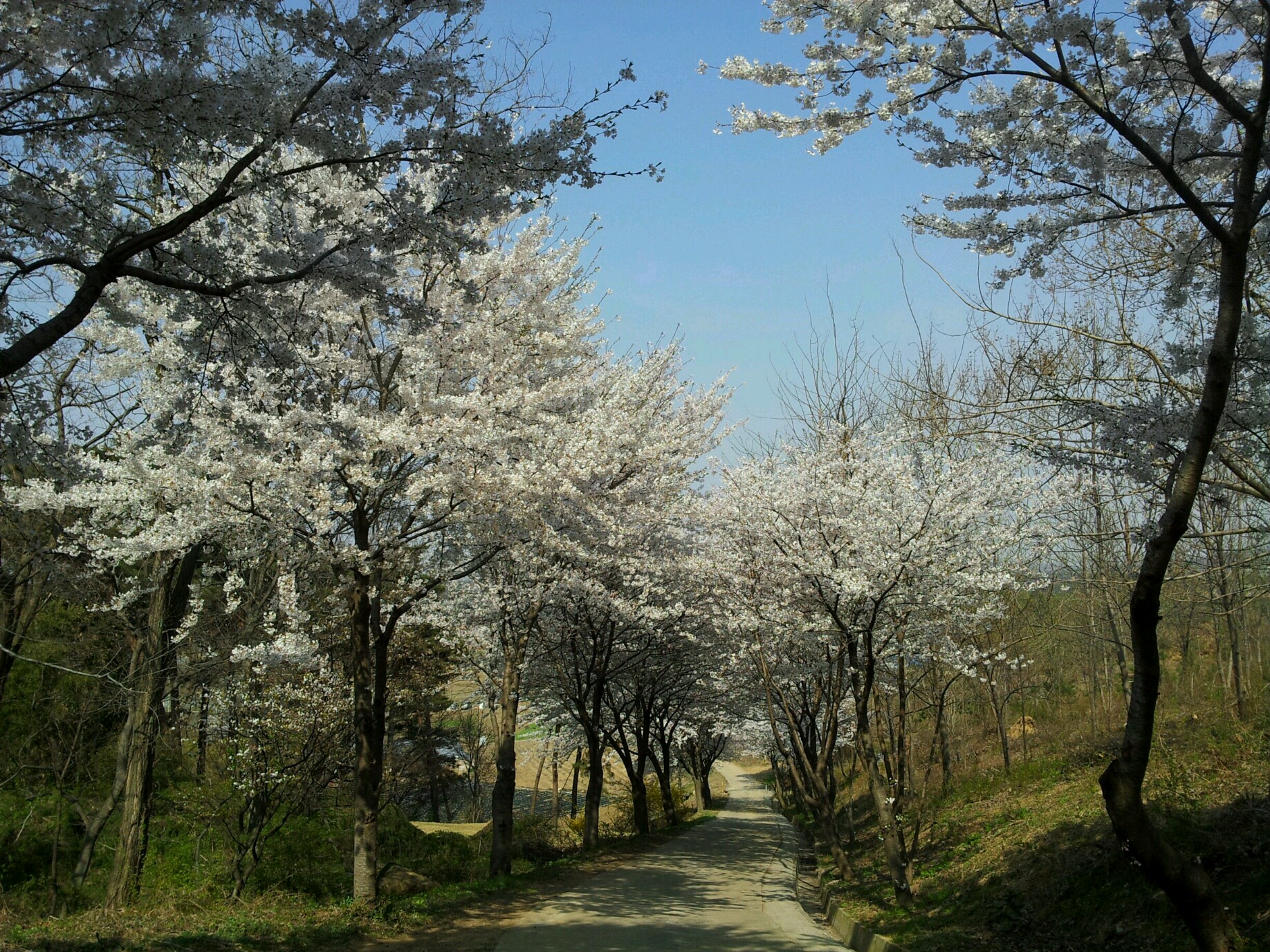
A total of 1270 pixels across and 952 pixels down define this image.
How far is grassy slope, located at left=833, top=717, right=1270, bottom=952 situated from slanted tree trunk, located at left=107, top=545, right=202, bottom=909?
8.94 metres

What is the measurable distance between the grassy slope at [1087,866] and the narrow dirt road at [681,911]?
108 cm

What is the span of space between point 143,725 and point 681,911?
23.7 ft

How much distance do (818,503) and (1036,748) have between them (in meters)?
11.4

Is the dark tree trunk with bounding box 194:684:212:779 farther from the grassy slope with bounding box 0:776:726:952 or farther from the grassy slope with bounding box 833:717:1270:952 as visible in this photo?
the grassy slope with bounding box 833:717:1270:952

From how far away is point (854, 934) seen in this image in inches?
370

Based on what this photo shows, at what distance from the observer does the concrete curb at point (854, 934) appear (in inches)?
320

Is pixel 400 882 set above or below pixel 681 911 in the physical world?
above

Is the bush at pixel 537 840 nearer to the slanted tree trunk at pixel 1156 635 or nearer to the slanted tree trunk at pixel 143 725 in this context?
the slanted tree trunk at pixel 143 725

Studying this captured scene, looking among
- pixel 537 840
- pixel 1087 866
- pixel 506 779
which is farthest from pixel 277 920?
pixel 537 840

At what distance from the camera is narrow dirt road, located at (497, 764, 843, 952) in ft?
28.2

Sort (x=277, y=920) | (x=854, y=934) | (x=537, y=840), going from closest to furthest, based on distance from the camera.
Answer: (x=277, y=920), (x=854, y=934), (x=537, y=840)

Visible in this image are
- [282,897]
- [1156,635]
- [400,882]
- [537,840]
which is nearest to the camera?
[1156,635]

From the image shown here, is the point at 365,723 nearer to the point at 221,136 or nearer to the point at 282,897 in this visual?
the point at 282,897

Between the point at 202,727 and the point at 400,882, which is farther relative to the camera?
the point at 202,727
